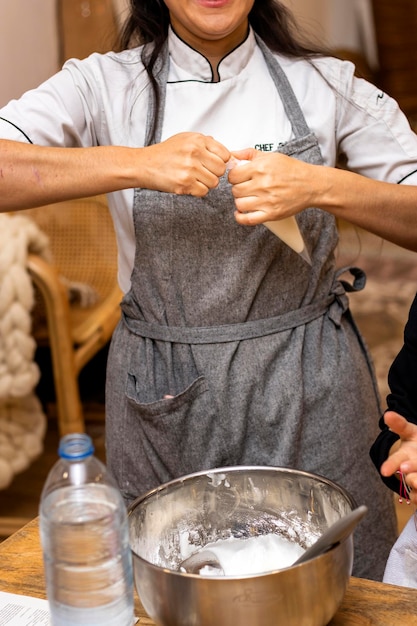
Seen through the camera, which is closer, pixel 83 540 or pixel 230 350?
pixel 83 540

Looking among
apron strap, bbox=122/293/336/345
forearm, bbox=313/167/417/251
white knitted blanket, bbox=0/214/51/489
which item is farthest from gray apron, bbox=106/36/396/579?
white knitted blanket, bbox=0/214/51/489

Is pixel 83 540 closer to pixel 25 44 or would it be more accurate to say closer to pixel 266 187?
pixel 266 187

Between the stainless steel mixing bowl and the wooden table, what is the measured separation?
0.09 m

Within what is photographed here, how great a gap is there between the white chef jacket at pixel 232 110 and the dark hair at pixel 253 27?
0.14ft

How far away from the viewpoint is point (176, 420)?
1.77 meters

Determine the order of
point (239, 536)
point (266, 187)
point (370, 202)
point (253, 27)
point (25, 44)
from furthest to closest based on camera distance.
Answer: point (25, 44) → point (253, 27) → point (370, 202) → point (266, 187) → point (239, 536)

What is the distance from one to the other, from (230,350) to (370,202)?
396 millimetres

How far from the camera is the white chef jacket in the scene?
1786 mm

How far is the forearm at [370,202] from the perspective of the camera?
163 cm

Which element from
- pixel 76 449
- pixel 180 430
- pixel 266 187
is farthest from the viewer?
pixel 180 430

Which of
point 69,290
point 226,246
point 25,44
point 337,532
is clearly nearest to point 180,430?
point 226,246

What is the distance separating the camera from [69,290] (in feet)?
11.9

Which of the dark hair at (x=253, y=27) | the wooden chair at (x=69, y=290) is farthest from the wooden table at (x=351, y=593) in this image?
the wooden chair at (x=69, y=290)

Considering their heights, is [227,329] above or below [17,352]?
above
